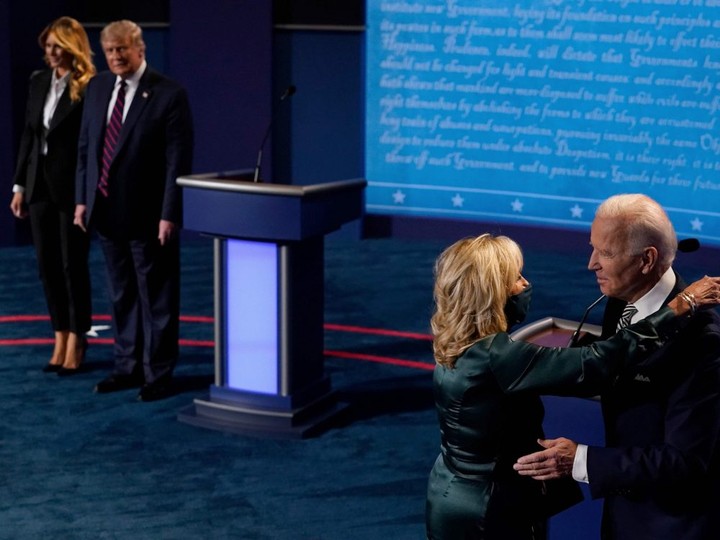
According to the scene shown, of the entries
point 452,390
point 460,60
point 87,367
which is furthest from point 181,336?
point 452,390

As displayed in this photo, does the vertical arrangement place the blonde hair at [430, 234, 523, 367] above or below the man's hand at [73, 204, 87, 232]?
above

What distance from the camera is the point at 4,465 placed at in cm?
523

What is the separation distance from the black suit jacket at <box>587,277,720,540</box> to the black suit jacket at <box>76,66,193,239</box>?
3607mm

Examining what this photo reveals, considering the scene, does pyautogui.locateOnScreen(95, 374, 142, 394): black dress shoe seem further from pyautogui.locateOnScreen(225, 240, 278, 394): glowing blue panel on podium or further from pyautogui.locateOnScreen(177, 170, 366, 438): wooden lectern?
pyautogui.locateOnScreen(225, 240, 278, 394): glowing blue panel on podium

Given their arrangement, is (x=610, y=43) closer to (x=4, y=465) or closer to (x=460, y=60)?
(x=460, y=60)

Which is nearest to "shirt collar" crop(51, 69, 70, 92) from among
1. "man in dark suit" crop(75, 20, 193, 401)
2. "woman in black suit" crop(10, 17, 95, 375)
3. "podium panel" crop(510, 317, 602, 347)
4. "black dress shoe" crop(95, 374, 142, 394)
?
"woman in black suit" crop(10, 17, 95, 375)

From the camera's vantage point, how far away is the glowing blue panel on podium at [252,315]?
5.59 m

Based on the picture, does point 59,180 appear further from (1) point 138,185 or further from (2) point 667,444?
(2) point 667,444

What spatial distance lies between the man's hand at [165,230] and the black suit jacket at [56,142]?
0.72 m

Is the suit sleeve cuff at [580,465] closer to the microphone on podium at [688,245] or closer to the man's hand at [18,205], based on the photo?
the microphone on podium at [688,245]

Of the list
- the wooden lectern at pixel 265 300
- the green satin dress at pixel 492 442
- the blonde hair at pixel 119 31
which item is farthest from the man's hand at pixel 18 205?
the green satin dress at pixel 492 442

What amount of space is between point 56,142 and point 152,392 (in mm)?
1364

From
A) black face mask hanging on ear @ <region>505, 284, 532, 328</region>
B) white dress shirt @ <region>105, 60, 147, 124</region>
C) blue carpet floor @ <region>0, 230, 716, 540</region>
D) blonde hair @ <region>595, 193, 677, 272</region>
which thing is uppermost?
white dress shirt @ <region>105, 60, 147, 124</region>

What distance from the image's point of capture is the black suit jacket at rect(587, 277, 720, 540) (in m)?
2.47
